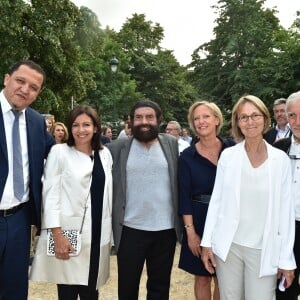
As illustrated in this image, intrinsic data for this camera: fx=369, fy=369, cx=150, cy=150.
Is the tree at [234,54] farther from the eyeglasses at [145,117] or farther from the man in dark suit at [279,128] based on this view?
the eyeglasses at [145,117]

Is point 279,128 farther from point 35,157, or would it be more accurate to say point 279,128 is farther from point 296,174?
point 35,157

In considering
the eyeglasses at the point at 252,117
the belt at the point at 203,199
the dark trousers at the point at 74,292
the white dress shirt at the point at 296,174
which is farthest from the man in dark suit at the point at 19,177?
the white dress shirt at the point at 296,174

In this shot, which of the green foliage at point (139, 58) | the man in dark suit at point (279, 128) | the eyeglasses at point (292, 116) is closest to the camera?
the eyeglasses at point (292, 116)

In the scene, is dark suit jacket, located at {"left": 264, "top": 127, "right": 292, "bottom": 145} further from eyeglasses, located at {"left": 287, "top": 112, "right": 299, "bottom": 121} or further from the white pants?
the white pants

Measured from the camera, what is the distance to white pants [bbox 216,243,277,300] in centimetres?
276

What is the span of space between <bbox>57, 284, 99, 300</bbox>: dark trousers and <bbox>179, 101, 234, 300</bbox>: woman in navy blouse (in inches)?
34.2

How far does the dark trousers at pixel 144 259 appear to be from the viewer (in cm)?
336

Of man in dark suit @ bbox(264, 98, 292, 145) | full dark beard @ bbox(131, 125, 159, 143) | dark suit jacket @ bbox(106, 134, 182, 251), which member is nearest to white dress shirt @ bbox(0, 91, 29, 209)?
dark suit jacket @ bbox(106, 134, 182, 251)

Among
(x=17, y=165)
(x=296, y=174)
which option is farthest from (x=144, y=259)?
(x=296, y=174)

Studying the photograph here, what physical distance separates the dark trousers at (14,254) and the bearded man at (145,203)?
2.63 ft

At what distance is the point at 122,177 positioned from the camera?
11.0ft

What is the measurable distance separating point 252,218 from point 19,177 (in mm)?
1825

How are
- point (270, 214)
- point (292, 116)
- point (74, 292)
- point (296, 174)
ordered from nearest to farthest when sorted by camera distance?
point (270, 214) → point (296, 174) → point (292, 116) → point (74, 292)

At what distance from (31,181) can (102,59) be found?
27.3m
